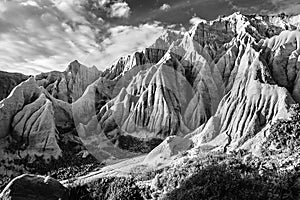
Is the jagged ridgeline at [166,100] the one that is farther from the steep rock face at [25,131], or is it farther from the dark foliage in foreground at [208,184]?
the dark foliage in foreground at [208,184]

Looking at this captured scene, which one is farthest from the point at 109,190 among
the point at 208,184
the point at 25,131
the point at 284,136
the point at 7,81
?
the point at 7,81

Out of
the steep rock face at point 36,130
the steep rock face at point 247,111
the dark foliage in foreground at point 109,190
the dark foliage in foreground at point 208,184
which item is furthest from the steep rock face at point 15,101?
the steep rock face at point 247,111

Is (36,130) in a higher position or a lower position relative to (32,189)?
higher

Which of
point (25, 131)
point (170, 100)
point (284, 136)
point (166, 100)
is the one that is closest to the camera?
point (284, 136)

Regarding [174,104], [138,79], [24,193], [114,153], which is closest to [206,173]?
[24,193]

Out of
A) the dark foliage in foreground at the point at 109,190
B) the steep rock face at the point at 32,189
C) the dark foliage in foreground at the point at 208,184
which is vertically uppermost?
the steep rock face at the point at 32,189

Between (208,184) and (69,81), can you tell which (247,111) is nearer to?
(208,184)
